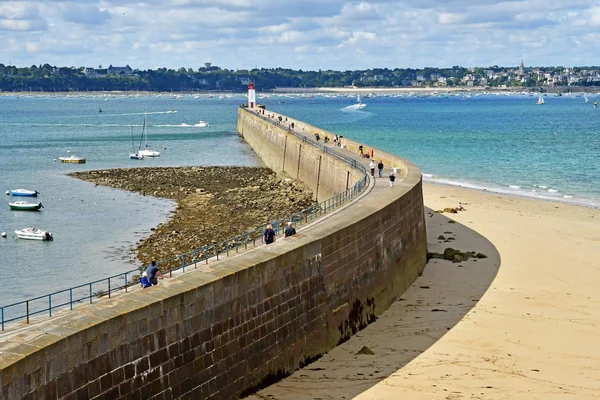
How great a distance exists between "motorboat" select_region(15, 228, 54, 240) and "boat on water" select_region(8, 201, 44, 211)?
28.5ft

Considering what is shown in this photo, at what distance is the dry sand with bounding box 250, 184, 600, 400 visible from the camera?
19.5 metres

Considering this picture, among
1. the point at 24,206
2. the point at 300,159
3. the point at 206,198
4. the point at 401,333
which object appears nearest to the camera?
the point at 401,333

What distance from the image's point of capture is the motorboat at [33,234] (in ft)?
130

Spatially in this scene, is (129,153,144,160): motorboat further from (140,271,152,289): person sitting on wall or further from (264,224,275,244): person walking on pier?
(140,271,152,289): person sitting on wall

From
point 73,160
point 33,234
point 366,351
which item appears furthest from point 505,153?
point 366,351

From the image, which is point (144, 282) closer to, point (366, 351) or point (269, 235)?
point (269, 235)

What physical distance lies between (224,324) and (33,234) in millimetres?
24383

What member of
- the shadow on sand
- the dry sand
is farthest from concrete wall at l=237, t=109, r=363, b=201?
the shadow on sand

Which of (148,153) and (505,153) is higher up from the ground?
(148,153)

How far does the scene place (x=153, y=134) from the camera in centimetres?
11231

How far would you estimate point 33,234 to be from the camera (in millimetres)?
39719

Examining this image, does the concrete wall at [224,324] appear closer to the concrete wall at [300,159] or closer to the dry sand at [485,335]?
the dry sand at [485,335]

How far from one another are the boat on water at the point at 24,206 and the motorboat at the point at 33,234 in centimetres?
870

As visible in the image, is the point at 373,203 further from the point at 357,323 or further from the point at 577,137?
the point at 577,137
